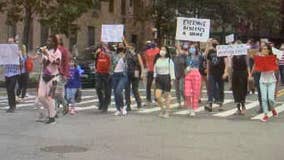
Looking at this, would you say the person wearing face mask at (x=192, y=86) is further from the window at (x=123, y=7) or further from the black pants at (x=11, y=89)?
the window at (x=123, y=7)

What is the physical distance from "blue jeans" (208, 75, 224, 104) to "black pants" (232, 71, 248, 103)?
0.85m

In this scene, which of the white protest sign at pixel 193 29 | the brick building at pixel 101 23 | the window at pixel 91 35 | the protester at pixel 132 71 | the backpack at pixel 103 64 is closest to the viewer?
the backpack at pixel 103 64

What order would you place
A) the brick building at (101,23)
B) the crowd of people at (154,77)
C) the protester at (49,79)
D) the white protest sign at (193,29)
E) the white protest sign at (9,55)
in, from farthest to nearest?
the brick building at (101,23) < the white protest sign at (193,29) < the white protest sign at (9,55) < the crowd of people at (154,77) < the protester at (49,79)

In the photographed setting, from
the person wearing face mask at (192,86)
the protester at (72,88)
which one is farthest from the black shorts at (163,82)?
the protester at (72,88)

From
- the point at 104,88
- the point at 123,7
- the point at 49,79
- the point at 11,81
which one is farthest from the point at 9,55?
the point at 123,7

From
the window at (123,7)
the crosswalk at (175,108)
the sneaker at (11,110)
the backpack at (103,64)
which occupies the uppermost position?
the window at (123,7)

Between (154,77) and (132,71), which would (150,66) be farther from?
(154,77)

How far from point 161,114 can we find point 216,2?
93.5ft

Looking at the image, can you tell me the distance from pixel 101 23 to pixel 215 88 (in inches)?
1134

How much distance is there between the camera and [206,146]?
1148 centimetres

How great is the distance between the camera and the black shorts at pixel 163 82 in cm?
1592

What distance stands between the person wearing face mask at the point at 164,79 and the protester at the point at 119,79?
0.87 m

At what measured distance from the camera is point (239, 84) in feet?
54.3

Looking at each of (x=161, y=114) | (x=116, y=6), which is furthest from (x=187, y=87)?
(x=116, y=6)
